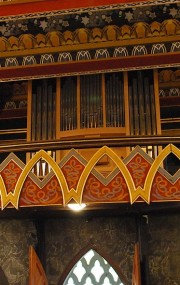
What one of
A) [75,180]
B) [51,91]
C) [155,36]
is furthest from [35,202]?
[155,36]

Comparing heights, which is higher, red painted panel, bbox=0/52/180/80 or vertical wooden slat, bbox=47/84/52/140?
red painted panel, bbox=0/52/180/80

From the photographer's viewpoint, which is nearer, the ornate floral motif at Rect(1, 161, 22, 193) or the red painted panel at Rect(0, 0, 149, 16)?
the ornate floral motif at Rect(1, 161, 22, 193)

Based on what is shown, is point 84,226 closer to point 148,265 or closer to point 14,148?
point 148,265

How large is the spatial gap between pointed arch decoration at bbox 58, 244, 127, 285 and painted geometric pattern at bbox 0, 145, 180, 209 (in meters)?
1.54

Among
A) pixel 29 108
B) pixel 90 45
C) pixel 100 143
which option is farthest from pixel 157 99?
pixel 100 143

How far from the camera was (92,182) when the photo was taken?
535 cm

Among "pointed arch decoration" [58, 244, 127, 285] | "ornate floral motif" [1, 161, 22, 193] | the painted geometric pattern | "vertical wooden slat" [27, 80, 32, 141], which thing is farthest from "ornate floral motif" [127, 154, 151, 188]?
"vertical wooden slat" [27, 80, 32, 141]

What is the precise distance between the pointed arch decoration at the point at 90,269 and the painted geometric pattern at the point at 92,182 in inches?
60.6

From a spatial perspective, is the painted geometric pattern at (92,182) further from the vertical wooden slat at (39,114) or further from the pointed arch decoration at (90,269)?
the vertical wooden slat at (39,114)

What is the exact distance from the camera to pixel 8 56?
7598mm

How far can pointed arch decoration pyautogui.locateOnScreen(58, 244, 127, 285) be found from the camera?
6.59 m

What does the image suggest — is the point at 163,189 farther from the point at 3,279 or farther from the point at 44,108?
the point at 44,108

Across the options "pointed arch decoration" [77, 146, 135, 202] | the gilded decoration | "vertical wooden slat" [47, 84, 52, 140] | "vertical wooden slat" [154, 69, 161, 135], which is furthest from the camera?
"vertical wooden slat" [47, 84, 52, 140]

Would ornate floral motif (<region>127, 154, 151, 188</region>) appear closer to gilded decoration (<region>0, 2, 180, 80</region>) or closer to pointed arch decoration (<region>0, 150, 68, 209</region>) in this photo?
pointed arch decoration (<region>0, 150, 68, 209</region>)
